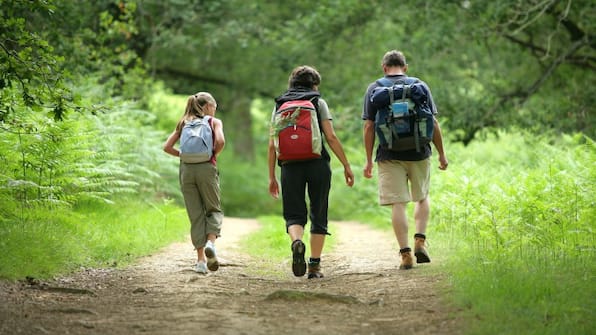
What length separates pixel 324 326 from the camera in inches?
204

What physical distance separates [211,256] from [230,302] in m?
1.75

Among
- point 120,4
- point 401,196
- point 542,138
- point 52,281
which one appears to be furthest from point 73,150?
point 542,138

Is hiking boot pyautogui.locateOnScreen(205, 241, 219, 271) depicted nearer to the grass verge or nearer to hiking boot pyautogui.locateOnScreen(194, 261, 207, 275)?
hiking boot pyautogui.locateOnScreen(194, 261, 207, 275)

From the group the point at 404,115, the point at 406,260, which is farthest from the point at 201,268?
the point at 404,115

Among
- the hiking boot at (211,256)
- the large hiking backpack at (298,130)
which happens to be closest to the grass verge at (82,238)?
the hiking boot at (211,256)

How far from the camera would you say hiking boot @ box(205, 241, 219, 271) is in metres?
7.73

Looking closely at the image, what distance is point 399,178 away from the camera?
785cm

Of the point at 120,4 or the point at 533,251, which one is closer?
the point at 533,251

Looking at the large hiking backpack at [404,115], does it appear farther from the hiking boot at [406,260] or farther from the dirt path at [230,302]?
the dirt path at [230,302]

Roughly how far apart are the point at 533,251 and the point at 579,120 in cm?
870

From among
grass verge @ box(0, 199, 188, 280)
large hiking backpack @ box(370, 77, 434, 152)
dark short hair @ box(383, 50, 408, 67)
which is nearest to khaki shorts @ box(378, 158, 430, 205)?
large hiking backpack @ box(370, 77, 434, 152)

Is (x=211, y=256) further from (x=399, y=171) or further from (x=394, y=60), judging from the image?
(x=394, y=60)

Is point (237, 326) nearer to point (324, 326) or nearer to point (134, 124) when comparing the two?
point (324, 326)

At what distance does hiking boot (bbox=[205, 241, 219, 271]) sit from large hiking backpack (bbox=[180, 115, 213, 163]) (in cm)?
85
